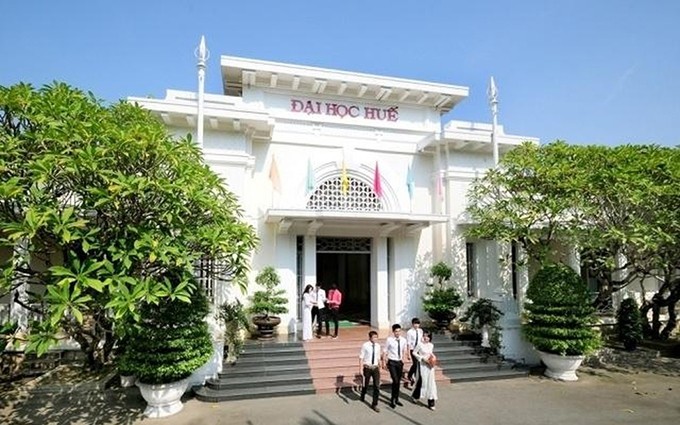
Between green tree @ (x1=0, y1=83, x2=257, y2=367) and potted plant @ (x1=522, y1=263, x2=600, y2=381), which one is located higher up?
green tree @ (x1=0, y1=83, x2=257, y2=367)

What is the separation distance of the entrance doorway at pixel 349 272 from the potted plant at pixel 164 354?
5.12 m

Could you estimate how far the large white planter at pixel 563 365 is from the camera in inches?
348

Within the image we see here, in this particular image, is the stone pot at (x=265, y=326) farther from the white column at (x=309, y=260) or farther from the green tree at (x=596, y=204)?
the green tree at (x=596, y=204)

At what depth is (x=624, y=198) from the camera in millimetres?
8625

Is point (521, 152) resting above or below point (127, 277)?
above

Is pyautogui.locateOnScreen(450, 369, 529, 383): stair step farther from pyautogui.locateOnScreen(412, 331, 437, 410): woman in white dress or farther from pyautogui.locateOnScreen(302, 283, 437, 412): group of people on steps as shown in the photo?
pyautogui.locateOnScreen(412, 331, 437, 410): woman in white dress

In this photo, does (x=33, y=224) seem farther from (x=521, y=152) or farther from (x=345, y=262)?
(x=345, y=262)

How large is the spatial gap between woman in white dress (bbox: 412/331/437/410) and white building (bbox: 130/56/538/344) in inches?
150

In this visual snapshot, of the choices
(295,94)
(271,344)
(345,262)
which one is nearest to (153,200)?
(271,344)

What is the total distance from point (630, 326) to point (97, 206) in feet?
42.0

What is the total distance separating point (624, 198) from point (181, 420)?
923 cm

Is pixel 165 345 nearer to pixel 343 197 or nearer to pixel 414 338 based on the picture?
pixel 414 338

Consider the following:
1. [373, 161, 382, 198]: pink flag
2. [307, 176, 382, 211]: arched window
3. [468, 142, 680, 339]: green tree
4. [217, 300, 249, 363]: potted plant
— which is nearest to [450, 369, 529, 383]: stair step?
[468, 142, 680, 339]: green tree

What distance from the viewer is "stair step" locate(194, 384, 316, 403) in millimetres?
7402
